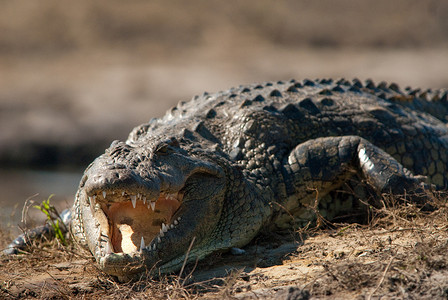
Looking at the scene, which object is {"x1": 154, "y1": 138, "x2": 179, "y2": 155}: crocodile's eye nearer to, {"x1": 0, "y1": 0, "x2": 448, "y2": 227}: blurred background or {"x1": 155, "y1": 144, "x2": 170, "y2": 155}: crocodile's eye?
{"x1": 155, "y1": 144, "x2": 170, "y2": 155}: crocodile's eye

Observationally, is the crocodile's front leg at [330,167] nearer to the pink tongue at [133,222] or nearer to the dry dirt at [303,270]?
the dry dirt at [303,270]

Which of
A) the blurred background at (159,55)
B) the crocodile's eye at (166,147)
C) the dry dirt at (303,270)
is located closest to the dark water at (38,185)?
the blurred background at (159,55)

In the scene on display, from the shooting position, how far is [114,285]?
328 cm

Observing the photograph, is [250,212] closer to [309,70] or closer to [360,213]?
[360,213]

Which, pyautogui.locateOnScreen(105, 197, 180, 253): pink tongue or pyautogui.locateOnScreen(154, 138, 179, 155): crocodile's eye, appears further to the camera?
pyautogui.locateOnScreen(154, 138, 179, 155): crocodile's eye

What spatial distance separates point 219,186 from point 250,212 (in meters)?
0.33

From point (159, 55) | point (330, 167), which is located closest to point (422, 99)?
point (330, 167)

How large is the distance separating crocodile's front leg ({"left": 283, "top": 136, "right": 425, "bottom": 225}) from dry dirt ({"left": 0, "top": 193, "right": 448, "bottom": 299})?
29cm

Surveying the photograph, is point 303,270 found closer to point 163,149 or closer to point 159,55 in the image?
point 163,149

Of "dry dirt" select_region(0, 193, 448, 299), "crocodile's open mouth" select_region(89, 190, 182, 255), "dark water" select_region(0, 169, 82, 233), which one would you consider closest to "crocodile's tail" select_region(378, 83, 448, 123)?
"dry dirt" select_region(0, 193, 448, 299)

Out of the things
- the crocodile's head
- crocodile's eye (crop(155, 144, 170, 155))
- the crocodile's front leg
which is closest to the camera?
the crocodile's head

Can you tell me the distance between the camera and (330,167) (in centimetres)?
439

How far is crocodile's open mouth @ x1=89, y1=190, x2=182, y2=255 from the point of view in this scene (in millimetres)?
3316

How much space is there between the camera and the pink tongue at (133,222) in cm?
338
